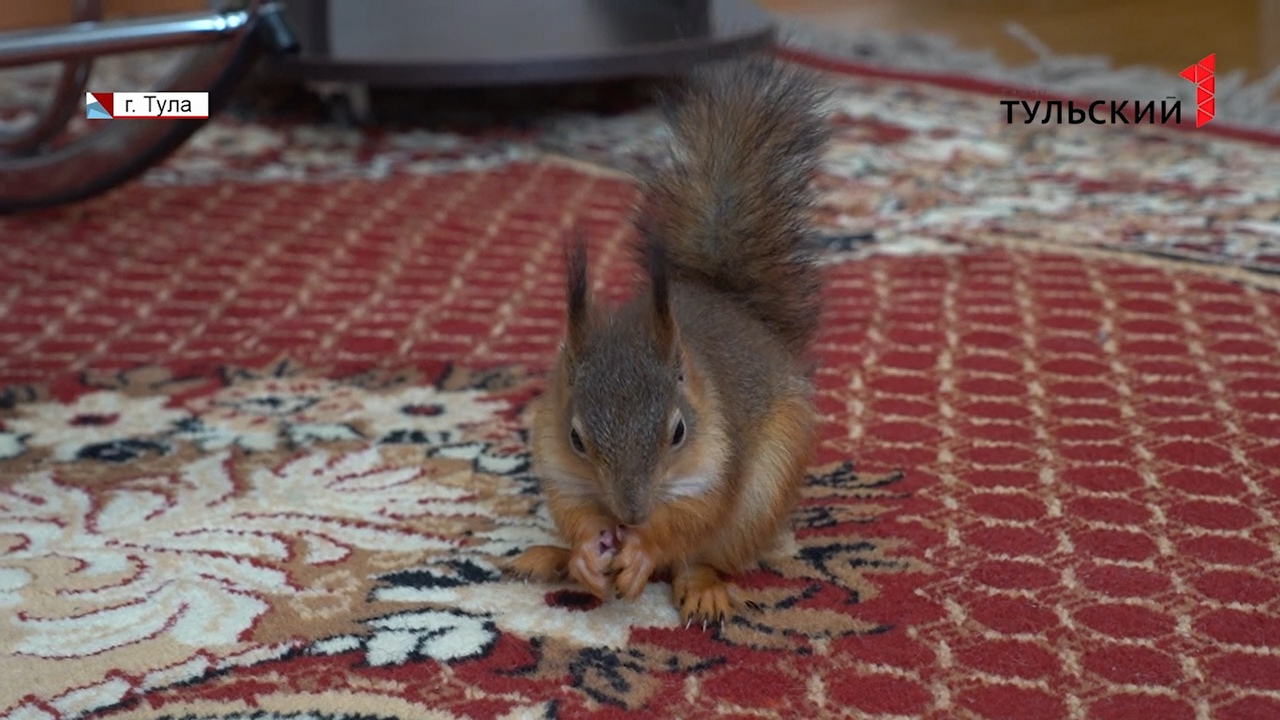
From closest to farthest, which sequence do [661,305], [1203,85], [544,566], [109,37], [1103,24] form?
[661,305]
[544,566]
[109,37]
[1203,85]
[1103,24]

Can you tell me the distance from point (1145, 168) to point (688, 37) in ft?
2.77

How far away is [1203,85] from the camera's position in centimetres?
268

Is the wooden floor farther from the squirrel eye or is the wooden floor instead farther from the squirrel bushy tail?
the squirrel eye

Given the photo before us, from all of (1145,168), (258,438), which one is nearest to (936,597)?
(258,438)

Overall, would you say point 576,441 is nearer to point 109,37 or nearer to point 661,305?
point 661,305

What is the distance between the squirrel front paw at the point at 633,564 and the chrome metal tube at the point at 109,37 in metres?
1.00

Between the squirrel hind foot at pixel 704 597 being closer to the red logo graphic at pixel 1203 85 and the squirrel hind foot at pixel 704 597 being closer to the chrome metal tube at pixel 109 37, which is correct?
the chrome metal tube at pixel 109 37

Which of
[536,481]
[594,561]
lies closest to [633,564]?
[594,561]

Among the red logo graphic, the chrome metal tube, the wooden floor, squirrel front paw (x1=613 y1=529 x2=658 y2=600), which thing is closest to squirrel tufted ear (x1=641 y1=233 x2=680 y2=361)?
squirrel front paw (x1=613 y1=529 x2=658 y2=600)

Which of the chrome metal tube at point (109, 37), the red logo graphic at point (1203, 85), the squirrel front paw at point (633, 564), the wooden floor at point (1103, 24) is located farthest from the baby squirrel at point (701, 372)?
the wooden floor at point (1103, 24)

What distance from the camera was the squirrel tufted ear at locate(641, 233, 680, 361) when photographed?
1.01 metres

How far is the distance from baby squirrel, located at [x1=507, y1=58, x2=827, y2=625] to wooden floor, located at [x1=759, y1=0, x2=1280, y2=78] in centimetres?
187

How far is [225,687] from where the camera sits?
1.00 metres

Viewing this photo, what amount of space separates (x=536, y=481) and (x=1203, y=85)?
183 cm
